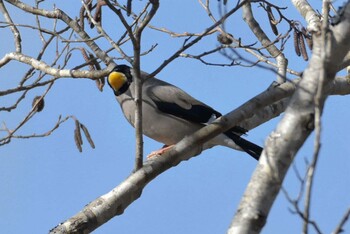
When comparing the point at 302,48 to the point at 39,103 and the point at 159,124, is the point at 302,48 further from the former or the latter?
the point at 39,103

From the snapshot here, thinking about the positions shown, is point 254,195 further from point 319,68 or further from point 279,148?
point 319,68

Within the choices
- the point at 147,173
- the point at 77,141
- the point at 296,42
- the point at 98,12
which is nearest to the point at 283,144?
the point at 147,173

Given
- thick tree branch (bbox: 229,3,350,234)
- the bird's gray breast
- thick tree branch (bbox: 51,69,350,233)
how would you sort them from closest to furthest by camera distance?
thick tree branch (bbox: 229,3,350,234), thick tree branch (bbox: 51,69,350,233), the bird's gray breast

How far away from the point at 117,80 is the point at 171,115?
65 cm

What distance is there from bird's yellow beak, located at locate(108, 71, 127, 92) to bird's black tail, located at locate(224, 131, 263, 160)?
4.03 ft

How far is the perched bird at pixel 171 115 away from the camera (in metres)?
6.57

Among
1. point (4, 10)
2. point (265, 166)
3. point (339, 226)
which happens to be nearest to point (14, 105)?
point (4, 10)

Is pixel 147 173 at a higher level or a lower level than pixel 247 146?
lower

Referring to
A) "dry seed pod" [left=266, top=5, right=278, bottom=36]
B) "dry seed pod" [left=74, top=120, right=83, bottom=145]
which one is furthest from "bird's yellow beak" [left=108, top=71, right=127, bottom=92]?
"dry seed pod" [left=266, top=5, right=278, bottom=36]

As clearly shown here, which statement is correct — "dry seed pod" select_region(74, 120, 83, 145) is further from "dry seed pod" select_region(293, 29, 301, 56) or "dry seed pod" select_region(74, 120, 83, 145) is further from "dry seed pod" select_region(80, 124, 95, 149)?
"dry seed pod" select_region(293, 29, 301, 56)

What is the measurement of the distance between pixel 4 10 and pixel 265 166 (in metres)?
4.12

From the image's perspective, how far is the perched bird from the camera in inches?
259

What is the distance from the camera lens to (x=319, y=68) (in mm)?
2869

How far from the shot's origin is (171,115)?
6883 millimetres
